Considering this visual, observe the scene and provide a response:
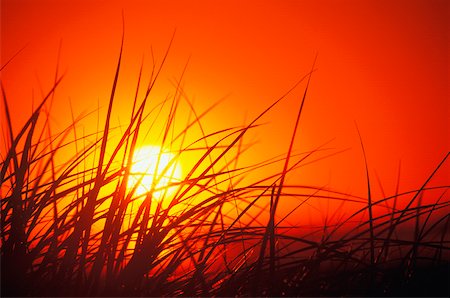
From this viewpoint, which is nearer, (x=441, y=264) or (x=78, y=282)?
(x=78, y=282)

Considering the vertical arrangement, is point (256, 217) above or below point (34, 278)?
above

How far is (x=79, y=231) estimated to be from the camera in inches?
37.0

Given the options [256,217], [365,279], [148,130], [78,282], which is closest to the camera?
[78,282]

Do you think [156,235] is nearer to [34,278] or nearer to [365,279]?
[34,278]

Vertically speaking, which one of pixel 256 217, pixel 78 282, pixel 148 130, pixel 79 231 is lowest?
pixel 78 282

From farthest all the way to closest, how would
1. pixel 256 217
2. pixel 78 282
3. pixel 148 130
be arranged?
pixel 256 217 < pixel 148 130 < pixel 78 282

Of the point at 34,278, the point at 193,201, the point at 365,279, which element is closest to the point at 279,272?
the point at 365,279

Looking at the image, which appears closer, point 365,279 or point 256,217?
point 365,279

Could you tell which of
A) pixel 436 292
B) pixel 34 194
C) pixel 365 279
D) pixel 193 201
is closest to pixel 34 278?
pixel 34 194

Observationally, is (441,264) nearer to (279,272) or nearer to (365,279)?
(365,279)

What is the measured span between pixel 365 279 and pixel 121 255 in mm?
596

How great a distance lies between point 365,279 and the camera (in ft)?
3.42

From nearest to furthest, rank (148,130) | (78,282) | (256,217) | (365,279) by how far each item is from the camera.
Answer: (78,282) → (365,279) → (148,130) → (256,217)

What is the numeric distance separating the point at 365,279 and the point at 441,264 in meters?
0.19
